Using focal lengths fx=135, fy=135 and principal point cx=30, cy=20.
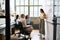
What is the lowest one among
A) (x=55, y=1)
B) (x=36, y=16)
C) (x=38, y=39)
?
(x=38, y=39)

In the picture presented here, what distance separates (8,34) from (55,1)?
1990mm

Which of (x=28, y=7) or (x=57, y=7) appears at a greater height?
(x=28, y=7)

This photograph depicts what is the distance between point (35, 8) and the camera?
44.0 ft

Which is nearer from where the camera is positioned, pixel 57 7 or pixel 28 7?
pixel 57 7

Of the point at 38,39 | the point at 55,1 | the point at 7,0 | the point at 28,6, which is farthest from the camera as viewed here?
the point at 28,6

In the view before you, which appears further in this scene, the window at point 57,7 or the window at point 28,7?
the window at point 28,7

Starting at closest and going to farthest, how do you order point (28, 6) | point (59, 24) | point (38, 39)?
point (59, 24) < point (38, 39) < point (28, 6)

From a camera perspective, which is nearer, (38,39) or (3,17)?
(3,17)

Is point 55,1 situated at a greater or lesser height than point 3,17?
greater

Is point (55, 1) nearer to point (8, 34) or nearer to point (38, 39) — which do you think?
point (8, 34)

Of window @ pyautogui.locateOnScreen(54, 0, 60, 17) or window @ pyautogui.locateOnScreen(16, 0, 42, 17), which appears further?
window @ pyautogui.locateOnScreen(16, 0, 42, 17)

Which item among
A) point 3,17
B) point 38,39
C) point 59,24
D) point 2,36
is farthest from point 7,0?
point 38,39

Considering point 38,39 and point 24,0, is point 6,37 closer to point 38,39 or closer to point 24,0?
point 38,39

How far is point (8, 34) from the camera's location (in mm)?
1954
